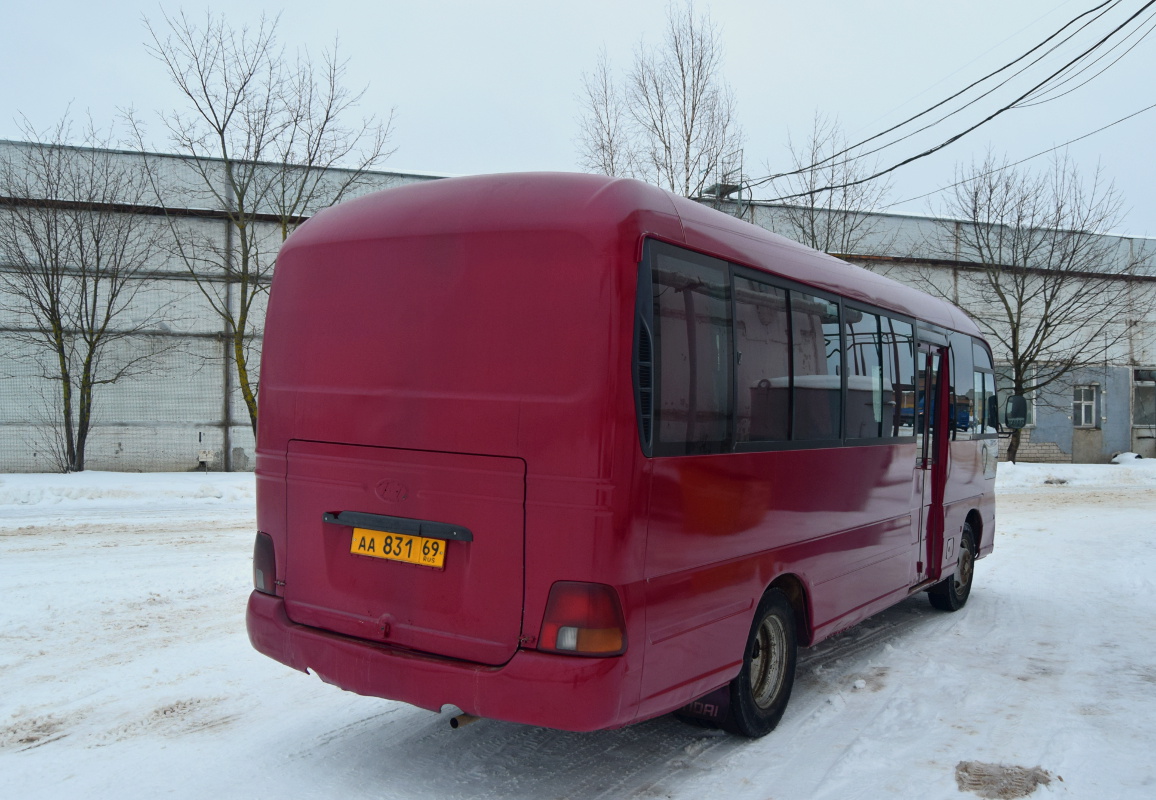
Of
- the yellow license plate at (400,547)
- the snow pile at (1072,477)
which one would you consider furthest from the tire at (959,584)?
the snow pile at (1072,477)

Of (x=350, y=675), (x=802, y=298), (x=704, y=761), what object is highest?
(x=802, y=298)

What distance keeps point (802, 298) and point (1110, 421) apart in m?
31.8

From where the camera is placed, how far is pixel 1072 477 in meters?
24.3

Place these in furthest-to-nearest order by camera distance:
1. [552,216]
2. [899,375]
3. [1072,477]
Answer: [1072,477] → [899,375] → [552,216]

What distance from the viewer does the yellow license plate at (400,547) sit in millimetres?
3936

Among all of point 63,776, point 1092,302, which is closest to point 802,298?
point 63,776

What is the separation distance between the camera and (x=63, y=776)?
407 centimetres

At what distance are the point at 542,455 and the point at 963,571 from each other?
20.7 feet

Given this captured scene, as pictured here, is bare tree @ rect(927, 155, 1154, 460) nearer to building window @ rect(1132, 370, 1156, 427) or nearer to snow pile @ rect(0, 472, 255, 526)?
building window @ rect(1132, 370, 1156, 427)

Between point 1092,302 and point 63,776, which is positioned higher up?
point 1092,302

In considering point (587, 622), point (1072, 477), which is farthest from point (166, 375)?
point (1072, 477)

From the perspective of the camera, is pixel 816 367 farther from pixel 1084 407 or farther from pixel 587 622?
pixel 1084 407

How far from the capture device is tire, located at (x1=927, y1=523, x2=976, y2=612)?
8.14 m

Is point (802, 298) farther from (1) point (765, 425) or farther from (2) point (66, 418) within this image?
(2) point (66, 418)
